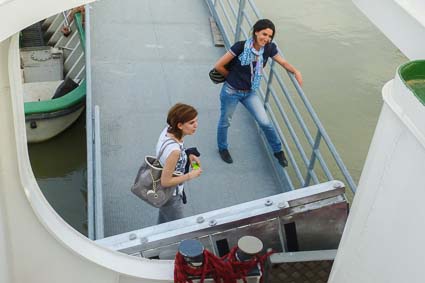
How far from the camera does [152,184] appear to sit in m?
3.41

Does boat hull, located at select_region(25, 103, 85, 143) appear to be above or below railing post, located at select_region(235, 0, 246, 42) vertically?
below

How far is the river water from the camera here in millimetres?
7508

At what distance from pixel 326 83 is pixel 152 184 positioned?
5.68 meters

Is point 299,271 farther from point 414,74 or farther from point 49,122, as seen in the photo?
point 49,122

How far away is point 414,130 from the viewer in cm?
162

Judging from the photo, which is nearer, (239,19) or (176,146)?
(176,146)

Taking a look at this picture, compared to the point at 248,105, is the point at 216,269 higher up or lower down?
higher up

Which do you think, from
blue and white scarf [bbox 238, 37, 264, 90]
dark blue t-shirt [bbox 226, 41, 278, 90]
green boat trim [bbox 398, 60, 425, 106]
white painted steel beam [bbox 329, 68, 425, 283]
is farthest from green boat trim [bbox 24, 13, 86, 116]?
green boat trim [bbox 398, 60, 425, 106]

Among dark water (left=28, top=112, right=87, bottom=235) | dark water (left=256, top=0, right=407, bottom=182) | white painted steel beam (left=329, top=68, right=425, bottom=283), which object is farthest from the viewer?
dark water (left=256, top=0, right=407, bottom=182)

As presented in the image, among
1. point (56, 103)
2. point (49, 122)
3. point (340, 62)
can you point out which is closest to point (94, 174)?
point (56, 103)

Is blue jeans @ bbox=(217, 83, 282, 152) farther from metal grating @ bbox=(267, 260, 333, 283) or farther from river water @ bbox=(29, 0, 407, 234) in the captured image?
river water @ bbox=(29, 0, 407, 234)

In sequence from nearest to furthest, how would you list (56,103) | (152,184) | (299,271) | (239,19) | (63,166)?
1. (299,271)
2. (152,184)
3. (239,19)
4. (56,103)
5. (63,166)

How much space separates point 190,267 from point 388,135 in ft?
4.35

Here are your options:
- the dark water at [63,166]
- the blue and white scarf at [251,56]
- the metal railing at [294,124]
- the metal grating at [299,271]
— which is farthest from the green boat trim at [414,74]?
the dark water at [63,166]
